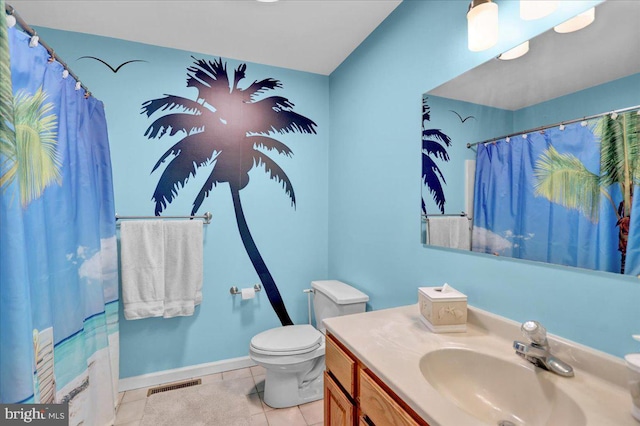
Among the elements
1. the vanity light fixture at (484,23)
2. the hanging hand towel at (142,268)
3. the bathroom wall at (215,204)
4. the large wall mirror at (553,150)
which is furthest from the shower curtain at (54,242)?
the large wall mirror at (553,150)

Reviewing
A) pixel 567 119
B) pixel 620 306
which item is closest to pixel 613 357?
pixel 620 306

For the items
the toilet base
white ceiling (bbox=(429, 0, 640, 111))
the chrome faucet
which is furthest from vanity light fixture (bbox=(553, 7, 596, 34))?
the toilet base

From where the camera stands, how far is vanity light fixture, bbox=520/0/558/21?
911 millimetres

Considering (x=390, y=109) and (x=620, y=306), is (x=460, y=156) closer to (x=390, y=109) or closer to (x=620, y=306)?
(x=390, y=109)

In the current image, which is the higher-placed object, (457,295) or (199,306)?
(457,295)

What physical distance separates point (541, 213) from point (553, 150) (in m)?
0.21

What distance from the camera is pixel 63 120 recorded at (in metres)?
1.32

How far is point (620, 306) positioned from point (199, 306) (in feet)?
7.65

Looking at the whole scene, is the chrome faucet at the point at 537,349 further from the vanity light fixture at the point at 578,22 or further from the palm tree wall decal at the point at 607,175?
the vanity light fixture at the point at 578,22

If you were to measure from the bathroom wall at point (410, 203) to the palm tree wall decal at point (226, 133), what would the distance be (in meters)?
0.51

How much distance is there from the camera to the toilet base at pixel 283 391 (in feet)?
6.07

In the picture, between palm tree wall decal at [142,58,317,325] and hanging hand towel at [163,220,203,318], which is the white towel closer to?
palm tree wall decal at [142,58,317,325]

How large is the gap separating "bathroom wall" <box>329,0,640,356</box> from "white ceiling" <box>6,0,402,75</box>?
0.61 ft

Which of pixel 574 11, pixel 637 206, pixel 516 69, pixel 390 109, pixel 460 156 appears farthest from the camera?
pixel 390 109
